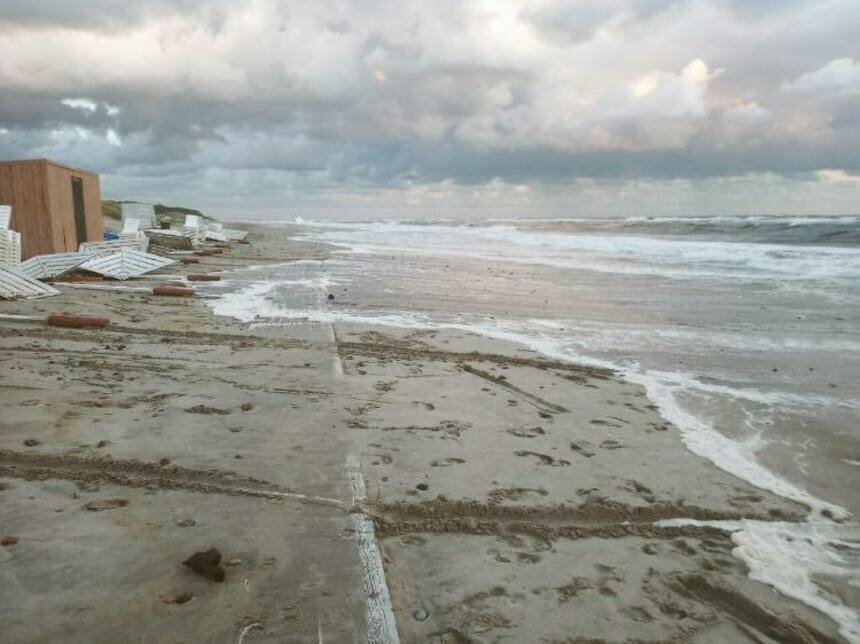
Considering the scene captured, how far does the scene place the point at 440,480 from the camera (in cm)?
367

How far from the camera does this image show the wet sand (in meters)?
2.39

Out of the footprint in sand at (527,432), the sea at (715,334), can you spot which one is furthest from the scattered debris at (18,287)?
the footprint in sand at (527,432)

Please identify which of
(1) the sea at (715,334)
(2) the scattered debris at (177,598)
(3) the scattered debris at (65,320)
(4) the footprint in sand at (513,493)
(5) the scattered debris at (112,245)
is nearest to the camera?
(2) the scattered debris at (177,598)

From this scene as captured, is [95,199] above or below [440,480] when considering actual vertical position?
above

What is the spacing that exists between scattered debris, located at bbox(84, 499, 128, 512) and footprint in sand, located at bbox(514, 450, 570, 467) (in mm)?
2638

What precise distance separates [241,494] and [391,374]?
2.90m

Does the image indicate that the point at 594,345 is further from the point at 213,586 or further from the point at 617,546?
the point at 213,586

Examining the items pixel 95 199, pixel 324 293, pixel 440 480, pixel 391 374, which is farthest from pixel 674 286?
pixel 95 199

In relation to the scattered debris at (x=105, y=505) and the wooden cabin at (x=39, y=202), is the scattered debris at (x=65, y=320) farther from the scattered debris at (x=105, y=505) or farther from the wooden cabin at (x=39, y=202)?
the wooden cabin at (x=39, y=202)

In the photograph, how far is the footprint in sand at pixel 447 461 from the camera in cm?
390

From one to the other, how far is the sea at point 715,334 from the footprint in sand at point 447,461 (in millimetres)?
1774

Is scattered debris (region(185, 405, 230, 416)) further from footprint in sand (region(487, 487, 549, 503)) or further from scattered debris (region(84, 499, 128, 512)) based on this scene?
footprint in sand (region(487, 487, 549, 503))

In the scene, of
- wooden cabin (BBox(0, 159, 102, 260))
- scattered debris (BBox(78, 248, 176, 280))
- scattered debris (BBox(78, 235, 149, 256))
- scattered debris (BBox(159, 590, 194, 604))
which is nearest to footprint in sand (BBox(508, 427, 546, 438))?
scattered debris (BBox(159, 590, 194, 604))

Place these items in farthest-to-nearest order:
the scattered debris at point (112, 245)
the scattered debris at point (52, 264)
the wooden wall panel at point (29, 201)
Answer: the scattered debris at point (112, 245), the wooden wall panel at point (29, 201), the scattered debris at point (52, 264)
